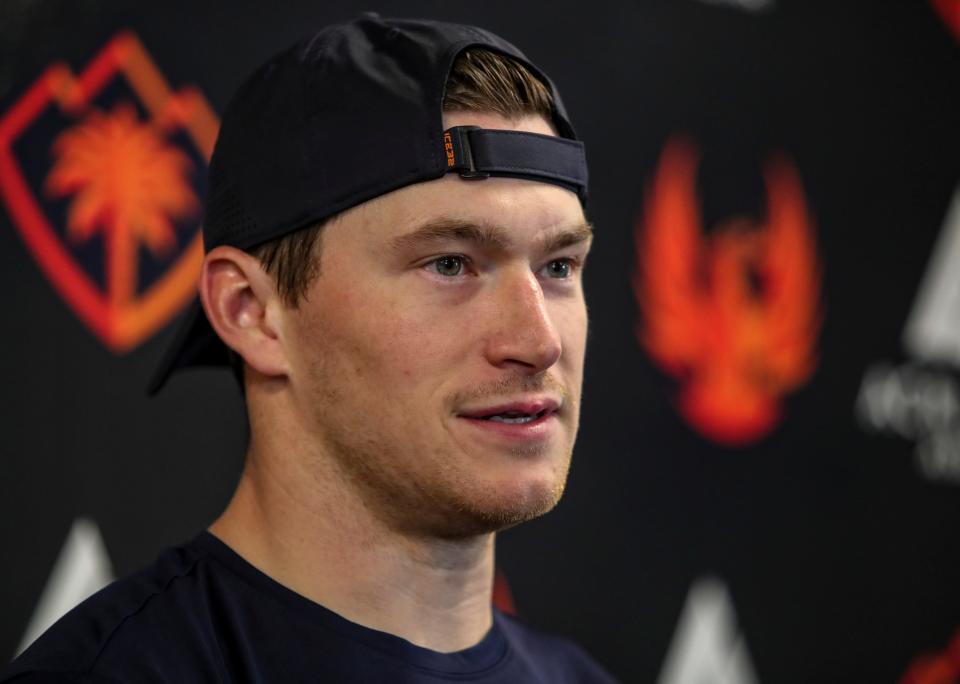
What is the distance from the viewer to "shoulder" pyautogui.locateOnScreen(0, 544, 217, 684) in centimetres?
89

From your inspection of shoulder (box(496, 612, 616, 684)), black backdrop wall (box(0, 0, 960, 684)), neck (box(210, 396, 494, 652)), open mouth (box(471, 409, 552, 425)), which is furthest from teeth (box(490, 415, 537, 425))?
black backdrop wall (box(0, 0, 960, 684))

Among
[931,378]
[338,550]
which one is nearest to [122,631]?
[338,550]

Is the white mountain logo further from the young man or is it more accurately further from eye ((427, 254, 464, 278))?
eye ((427, 254, 464, 278))

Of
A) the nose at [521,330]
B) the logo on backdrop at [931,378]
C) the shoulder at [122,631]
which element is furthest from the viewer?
the logo on backdrop at [931,378]

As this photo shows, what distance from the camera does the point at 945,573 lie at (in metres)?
2.18

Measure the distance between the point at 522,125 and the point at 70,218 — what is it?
613mm

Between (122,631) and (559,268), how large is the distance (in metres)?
0.53

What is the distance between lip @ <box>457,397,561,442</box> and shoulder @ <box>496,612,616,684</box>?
285mm

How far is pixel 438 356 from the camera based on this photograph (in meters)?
1.03

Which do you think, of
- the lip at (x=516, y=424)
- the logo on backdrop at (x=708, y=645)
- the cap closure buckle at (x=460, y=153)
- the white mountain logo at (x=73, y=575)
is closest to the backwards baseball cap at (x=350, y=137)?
the cap closure buckle at (x=460, y=153)

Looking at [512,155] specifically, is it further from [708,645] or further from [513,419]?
[708,645]

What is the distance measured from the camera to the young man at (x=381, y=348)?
1.03m

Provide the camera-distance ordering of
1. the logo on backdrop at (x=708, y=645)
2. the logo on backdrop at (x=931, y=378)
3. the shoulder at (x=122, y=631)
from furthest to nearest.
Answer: the logo on backdrop at (x=931, y=378) → the logo on backdrop at (x=708, y=645) → the shoulder at (x=122, y=631)

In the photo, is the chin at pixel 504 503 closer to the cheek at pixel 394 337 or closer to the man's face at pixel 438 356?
the man's face at pixel 438 356
